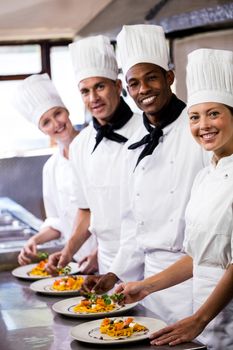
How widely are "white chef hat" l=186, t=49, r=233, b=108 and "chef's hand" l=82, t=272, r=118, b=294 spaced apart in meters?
0.80

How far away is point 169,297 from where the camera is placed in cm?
332

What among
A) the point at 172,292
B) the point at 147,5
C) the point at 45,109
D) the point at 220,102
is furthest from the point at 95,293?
the point at 147,5

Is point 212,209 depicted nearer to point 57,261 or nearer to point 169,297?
point 169,297

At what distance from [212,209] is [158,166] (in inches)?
24.8

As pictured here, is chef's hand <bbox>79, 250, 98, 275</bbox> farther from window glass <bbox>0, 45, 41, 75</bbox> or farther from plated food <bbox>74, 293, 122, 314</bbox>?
window glass <bbox>0, 45, 41, 75</bbox>

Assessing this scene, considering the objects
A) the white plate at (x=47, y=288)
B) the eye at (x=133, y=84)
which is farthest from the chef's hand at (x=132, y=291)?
the eye at (x=133, y=84)

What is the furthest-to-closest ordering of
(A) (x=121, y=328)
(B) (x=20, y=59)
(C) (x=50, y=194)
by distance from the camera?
1. (B) (x=20, y=59)
2. (C) (x=50, y=194)
3. (A) (x=121, y=328)

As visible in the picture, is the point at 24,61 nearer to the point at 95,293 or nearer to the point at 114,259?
the point at 114,259

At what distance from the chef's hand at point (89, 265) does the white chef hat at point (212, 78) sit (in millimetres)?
1292

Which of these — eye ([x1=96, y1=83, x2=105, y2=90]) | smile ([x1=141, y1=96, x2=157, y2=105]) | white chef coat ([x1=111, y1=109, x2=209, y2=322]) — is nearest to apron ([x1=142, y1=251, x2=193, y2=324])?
white chef coat ([x1=111, y1=109, x2=209, y2=322])

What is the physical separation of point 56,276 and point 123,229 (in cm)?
41

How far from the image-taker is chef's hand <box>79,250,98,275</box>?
3869 millimetres

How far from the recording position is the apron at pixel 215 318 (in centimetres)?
286

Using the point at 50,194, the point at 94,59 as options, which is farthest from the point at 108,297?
the point at 50,194
